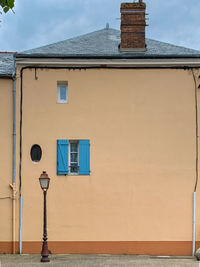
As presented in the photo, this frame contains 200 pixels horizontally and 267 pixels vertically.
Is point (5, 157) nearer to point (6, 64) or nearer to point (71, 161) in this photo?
point (71, 161)

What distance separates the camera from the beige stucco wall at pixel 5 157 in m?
15.0

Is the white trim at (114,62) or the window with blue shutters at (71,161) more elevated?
the white trim at (114,62)

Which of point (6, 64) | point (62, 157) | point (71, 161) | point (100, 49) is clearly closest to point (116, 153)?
point (71, 161)

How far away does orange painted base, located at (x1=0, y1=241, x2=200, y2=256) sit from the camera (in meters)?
15.0

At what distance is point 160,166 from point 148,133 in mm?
1144

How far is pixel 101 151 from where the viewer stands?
1538 centimetres

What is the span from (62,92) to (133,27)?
337 centimetres

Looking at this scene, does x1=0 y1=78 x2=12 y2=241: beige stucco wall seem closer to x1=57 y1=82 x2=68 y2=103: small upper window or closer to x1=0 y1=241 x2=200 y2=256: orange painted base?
x1=0 y1=241 x2=200 y2=256: orange painted base

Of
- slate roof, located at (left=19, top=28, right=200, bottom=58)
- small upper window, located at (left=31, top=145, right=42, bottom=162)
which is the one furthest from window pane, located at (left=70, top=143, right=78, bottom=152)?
slate roof, located at (left=19, top=28, right=200, bottom=58)

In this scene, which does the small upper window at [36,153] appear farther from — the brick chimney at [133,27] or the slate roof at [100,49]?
the brick chimney at [133,27]

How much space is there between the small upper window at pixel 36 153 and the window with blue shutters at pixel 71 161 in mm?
635

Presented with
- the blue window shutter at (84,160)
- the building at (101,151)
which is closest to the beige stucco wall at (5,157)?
the building at (101,151)

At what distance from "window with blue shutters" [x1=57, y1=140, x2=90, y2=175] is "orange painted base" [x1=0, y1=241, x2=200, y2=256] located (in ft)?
7.39

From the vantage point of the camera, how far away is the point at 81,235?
594 inches
